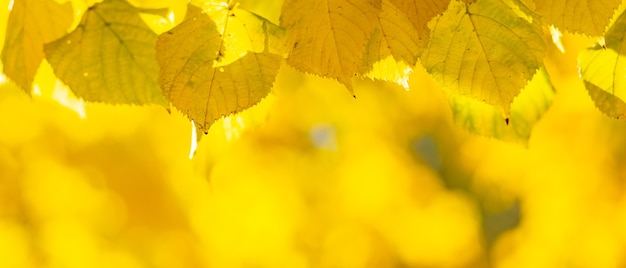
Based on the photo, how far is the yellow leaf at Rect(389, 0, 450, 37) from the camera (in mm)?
596

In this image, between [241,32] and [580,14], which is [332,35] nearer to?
[241,32]

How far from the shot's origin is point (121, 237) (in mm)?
4125

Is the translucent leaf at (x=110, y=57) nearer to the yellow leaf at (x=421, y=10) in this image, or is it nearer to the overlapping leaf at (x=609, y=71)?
the yellow leaf at (x=421, y=10)

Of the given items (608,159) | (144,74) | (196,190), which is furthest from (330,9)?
(608,159)

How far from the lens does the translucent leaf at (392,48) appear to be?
0.65 metres

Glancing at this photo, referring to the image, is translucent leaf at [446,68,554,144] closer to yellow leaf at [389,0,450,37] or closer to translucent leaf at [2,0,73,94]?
yellow leaf at [389,0,450,37]

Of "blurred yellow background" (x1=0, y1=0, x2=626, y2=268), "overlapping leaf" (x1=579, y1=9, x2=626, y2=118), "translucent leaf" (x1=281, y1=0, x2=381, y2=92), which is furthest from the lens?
"blurred yellow background" (x1=0, y1=0, x2=626, y2=268)

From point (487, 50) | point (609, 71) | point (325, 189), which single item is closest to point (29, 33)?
point (487, 50)

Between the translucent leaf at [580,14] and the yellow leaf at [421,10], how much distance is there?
11 cm

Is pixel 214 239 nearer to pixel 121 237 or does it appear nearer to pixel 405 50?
pixel 121 237

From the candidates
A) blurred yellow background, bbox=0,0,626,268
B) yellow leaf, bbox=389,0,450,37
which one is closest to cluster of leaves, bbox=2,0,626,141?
yellow leaf, bbox=389,0,450,37

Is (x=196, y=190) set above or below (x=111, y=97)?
below

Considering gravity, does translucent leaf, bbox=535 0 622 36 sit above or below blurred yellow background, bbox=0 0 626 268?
above

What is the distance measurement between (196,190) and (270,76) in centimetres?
339
